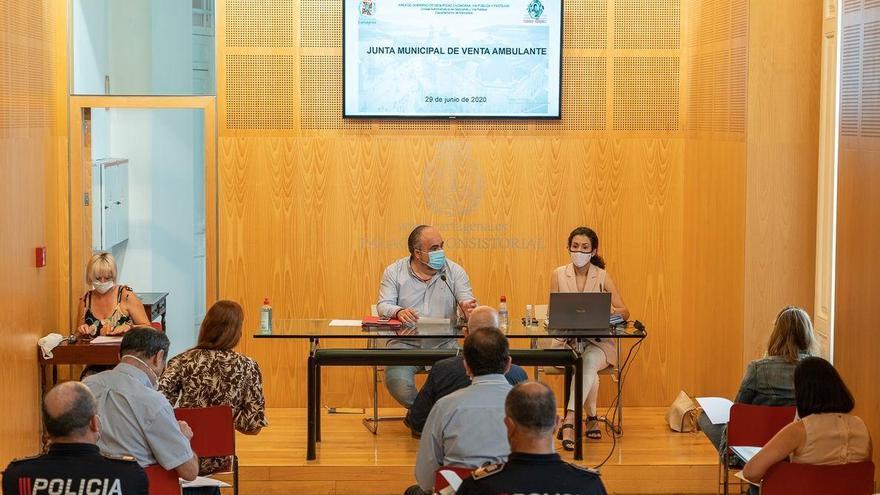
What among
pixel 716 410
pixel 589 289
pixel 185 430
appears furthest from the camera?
pixel 589 289

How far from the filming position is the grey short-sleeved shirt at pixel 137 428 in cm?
469

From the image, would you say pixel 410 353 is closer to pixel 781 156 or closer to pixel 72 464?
pixel 781 156

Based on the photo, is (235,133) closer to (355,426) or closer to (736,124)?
(355,426)

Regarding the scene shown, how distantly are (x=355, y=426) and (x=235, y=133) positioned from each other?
231 cm

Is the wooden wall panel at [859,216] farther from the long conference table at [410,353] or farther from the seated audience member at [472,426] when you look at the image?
the seated audience member at [472,426]

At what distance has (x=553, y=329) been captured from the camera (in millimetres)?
7395

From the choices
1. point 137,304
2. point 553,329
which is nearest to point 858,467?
point 553,329

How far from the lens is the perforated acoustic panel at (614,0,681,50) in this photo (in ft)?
28.6

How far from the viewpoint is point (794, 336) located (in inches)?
233

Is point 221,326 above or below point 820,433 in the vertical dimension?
above

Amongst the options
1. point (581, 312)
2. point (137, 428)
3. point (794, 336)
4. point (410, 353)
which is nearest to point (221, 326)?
point (137, 428)

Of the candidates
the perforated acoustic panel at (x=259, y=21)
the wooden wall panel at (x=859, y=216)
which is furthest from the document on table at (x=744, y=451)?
the perforated acoustic panel at (x=259, y=21)

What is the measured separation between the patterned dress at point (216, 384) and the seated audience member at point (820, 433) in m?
2.38

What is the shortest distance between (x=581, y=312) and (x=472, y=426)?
3.00 metres
